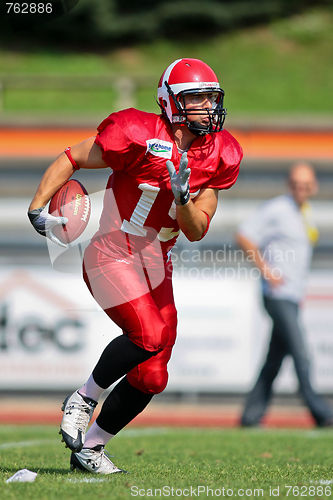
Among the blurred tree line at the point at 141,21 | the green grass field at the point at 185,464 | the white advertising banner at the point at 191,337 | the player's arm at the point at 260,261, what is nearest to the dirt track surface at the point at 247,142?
the white advertising banner at the point at 191,337

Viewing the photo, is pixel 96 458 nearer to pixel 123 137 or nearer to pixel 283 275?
pixel 123 137

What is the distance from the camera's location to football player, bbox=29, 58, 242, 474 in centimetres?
377

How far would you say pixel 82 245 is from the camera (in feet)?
Result: 13.5

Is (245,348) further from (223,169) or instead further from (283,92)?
(283,92)

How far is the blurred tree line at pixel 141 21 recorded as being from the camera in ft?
67.2

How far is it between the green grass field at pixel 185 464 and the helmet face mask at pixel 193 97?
1479mm

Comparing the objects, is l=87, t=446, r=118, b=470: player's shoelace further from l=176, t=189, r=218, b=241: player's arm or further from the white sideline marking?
the white sideline marking

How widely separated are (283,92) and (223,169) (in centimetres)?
1874

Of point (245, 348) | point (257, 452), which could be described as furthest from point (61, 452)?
point (245, 348)

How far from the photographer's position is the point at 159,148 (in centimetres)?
380

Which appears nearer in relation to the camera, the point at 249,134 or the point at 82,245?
the point at 82,245

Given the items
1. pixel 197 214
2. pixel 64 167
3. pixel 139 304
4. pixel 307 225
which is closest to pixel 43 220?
pixel 64 167

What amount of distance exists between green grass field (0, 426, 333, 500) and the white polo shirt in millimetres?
1212

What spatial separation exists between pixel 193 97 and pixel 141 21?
18.2 m
